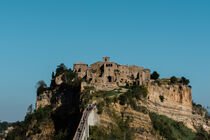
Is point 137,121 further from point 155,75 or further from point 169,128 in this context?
point 155,75

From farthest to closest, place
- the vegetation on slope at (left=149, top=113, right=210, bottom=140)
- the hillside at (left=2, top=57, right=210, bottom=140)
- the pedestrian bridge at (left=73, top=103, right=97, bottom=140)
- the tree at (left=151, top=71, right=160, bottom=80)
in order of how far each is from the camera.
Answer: the tree at (left=151, top=71, right=160, bottom=80), the vegetation on slope at (left=149, top=113, right=210, bottom=140), the hillside at (left=2, top=57, right=210, bottom=140), the pedestrian bridge at (left=73, top=103, right=97, bottom=140)

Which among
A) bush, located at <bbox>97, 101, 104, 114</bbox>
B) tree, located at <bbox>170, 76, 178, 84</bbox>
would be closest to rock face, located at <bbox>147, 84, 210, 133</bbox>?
tree, located at <bbox>170, 76, 178, 84</bbox>

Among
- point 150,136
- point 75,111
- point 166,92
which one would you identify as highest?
point 166,92

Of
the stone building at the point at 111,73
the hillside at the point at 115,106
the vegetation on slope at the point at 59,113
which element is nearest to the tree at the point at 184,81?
the hillside at the point at 115,106

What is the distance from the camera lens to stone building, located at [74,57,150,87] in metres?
64.2

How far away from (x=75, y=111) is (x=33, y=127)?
10733 millimetres

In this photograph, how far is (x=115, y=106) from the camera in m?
55.5

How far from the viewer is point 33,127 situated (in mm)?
65062

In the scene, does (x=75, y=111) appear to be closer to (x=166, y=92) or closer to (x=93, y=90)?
(x=93, y=90)

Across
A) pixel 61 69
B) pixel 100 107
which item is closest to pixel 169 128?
pixel 100 107

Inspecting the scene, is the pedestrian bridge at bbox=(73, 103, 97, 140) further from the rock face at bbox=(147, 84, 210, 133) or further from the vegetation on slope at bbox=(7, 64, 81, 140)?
the rock face at bbox=(147, 84, 210, 133)

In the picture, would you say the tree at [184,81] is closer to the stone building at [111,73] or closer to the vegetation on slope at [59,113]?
the stone building at [111,73]

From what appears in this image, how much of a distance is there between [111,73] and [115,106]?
1259 cm

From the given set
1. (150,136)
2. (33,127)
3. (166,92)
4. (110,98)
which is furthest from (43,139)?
(166,92)
